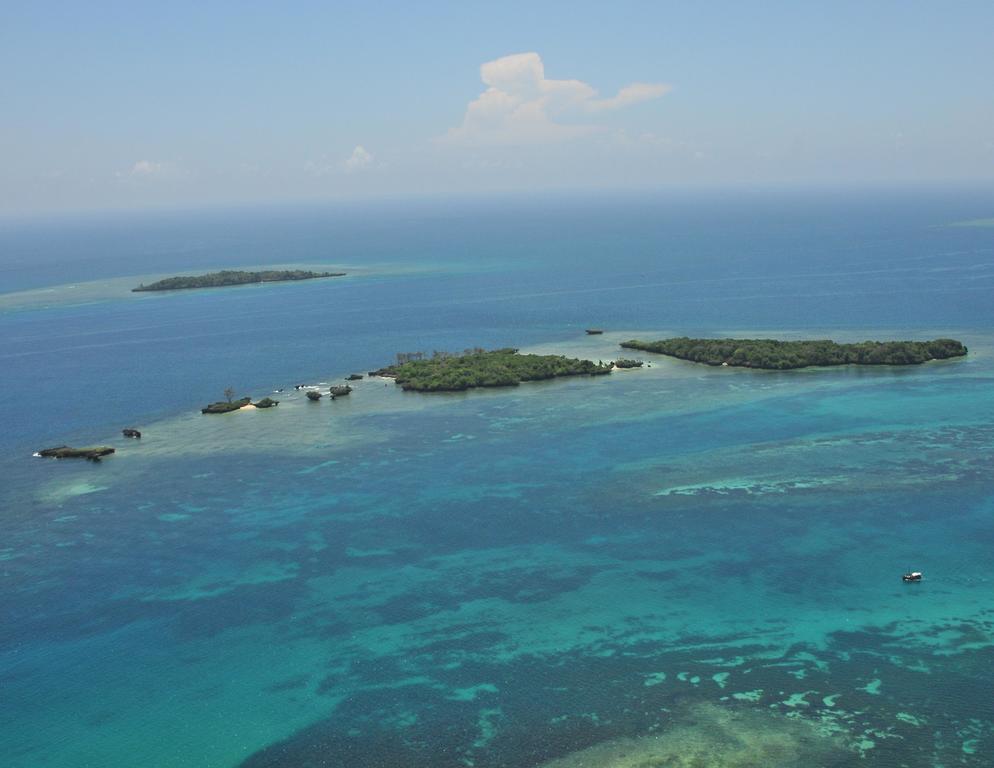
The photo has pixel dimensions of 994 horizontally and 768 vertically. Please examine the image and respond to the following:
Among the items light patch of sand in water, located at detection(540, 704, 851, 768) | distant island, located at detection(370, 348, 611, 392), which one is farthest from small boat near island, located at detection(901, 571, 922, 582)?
distant island, located at detection(370, 348, 611, 392)

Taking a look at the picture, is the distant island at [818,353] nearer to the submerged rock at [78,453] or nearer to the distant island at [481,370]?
the distant island at [481,370]

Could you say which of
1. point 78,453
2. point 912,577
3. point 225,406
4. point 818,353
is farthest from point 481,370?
point 912,577

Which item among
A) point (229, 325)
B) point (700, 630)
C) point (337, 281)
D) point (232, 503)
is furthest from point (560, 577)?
point (337, 281)

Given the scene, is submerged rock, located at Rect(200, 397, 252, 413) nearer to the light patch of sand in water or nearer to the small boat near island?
the light patch of sand in water

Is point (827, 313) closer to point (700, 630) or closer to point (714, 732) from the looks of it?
point (700, 630)

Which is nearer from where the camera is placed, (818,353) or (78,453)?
(78,453)

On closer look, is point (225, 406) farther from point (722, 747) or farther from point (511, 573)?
point (722, 747)
